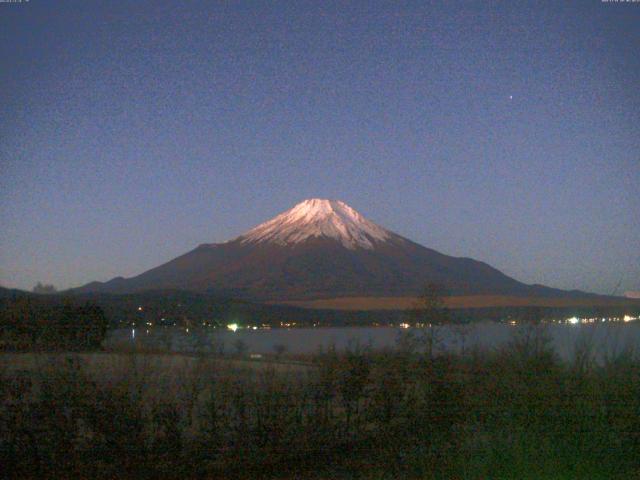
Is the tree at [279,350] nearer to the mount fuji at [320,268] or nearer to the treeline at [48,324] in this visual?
the treeline at [48,324]

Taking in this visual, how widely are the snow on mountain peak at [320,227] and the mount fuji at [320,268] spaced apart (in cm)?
9

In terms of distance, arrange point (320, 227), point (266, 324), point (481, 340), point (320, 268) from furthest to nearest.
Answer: point (320, 227)
point (320, 268)
point (266, 324)
point (481, 340)

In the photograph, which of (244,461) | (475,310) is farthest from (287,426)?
(475,310)

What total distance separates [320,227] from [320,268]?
50.7 ft

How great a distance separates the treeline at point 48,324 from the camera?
1468 cm

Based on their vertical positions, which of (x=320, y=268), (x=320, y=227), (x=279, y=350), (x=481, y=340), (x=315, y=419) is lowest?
(x=315, y=419)

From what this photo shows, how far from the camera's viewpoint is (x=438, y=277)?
145 feet

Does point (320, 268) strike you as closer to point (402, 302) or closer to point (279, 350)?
point (402, 302)

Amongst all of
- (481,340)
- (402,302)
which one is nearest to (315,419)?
(481,340)

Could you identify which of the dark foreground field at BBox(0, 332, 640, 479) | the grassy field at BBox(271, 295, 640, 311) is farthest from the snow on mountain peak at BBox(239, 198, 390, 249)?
the dark foreground field at BBox(0, 332, 640, 479)

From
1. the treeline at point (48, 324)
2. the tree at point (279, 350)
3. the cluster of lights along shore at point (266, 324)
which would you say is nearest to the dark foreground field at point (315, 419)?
the cluster of lights along shore at point (266, 324)

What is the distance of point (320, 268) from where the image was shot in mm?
49375

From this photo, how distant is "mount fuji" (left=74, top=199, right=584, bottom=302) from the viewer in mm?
40562

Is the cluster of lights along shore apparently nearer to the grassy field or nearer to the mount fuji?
the grassy field
